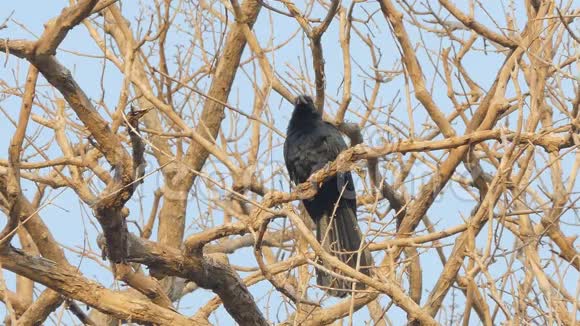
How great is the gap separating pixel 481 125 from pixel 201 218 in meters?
3.03

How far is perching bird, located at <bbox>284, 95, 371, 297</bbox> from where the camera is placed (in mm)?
6156

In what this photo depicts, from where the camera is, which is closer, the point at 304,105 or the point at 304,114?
the point at 304,105

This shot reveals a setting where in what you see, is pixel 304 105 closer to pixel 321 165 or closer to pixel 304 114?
pixel 304 114

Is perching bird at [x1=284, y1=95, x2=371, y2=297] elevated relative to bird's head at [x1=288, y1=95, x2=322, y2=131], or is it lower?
lower

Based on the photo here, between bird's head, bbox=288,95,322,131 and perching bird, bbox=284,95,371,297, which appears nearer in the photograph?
perching bird, bbox=284,95,371,297

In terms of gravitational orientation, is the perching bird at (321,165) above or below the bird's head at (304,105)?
below

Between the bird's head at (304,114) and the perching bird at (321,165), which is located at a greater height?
the bird's head at (304,114)

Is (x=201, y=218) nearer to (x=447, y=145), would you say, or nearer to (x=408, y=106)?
(x=408, y=106)

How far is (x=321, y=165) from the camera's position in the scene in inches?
252

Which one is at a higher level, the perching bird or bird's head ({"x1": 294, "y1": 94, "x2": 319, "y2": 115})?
bird's head ({"x1": 294, "y1": 94, "x2": 319, "y2": 115})

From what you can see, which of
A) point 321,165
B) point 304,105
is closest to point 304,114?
point 304,105

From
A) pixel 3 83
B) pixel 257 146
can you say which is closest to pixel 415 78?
pixel 257 146

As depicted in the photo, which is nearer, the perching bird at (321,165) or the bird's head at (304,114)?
the perching bird at (321,165)

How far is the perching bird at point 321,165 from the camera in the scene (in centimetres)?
616
